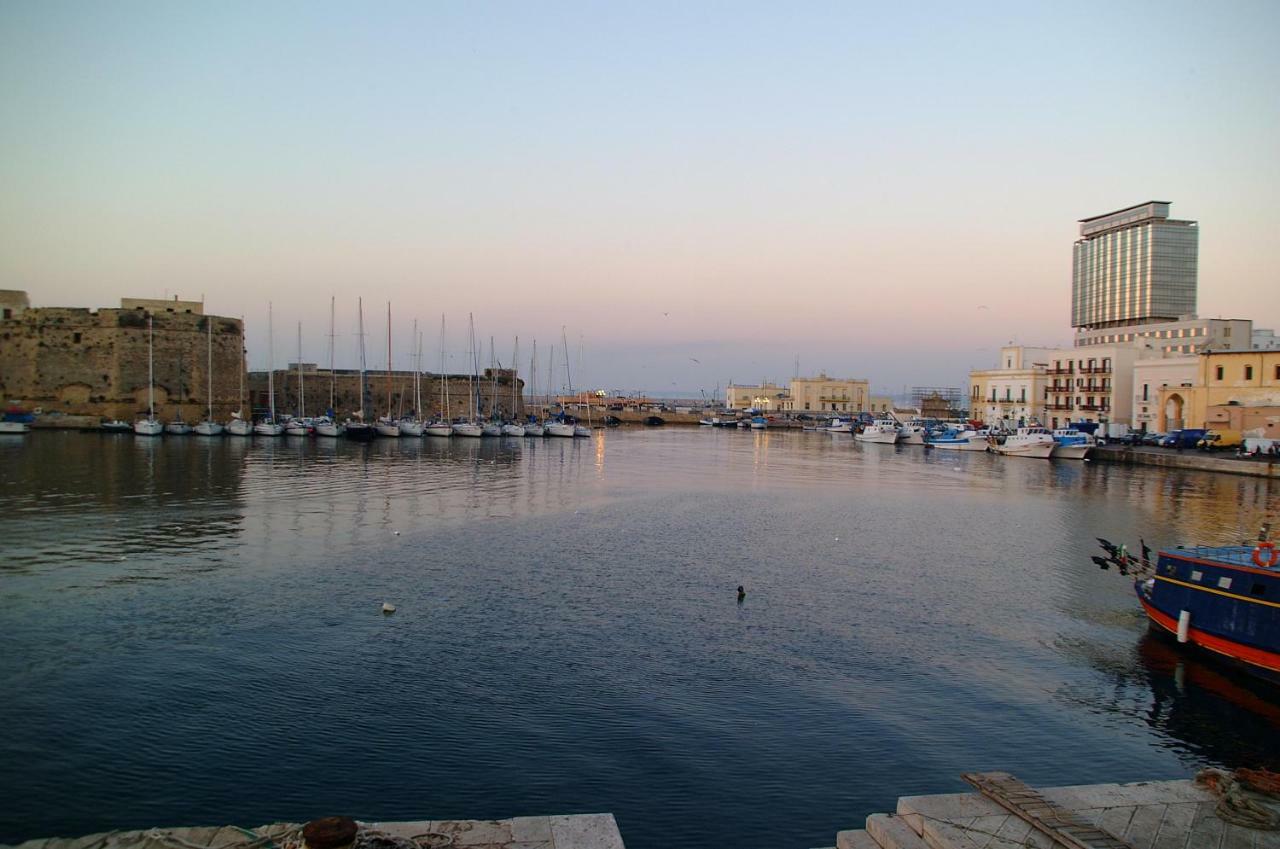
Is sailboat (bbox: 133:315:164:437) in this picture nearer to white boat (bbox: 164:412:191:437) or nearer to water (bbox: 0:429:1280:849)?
white boat (bbox: 164:412:191:437)

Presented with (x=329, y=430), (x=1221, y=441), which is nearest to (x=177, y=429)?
(x=329, y=430)

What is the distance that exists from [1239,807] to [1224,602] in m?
6.22

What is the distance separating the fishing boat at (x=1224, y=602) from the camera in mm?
10930

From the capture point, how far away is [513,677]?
10.5 meters

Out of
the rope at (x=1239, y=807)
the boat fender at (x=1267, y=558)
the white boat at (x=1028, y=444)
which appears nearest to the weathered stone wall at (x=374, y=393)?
the white boat at (x=1028, y=444)

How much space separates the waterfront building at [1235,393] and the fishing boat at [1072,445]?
5.44 meters

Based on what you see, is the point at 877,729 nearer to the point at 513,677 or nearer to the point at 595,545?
the point at 513,677

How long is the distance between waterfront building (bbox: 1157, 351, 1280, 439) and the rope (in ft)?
147

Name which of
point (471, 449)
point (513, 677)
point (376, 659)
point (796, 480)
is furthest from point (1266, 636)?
point (471, 449)

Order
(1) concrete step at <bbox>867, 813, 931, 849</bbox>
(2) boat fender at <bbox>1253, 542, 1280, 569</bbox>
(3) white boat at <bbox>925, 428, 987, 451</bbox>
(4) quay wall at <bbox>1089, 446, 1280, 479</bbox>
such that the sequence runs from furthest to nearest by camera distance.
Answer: (3) white boat at <bbox>925, 428, 987, 451</bbox> → (4) quay wall at <bbox>1089, 446, 1280, 479</bbox> → (2) boat fender at <bbox>1253, 542, 1280, 569</bbox> → (1) concrete step at <bbox>867, 813, 931, 849</bbox>

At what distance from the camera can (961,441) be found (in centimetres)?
6291

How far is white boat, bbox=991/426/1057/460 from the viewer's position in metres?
52.5

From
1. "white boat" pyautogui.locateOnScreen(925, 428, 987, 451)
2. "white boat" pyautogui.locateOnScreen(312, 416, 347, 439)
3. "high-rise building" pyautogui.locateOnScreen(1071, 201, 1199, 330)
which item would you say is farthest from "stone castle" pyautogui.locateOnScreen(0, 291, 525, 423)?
"high-rise building" pyautogui.locateOnScreen(1071, 201, 1199, 330)

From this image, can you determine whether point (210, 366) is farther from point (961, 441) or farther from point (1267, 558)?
point (1267, 558)
